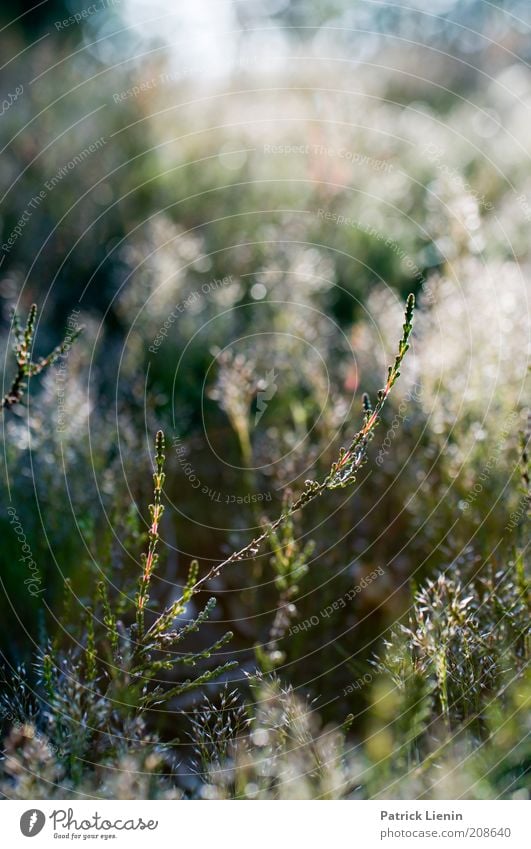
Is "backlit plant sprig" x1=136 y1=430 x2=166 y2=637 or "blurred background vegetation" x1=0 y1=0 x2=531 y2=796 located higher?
"blurred background vegetation" x1=0 y1=0 x2=531 y2=796

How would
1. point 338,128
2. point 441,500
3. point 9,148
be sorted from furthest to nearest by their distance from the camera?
point 338,128
point 9,148
point 441,500

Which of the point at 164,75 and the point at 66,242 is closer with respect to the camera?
the point at 66,242

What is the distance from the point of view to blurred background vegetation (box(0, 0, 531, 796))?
2275mm

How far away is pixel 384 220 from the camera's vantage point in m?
4.42

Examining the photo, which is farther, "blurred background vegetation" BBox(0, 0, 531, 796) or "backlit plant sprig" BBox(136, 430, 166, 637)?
"blurred background vegetation" BBox(0, 0, 531, 796)

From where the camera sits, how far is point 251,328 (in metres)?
3.43

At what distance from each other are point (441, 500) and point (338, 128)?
392cm

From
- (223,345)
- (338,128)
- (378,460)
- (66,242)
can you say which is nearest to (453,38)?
(338,128)

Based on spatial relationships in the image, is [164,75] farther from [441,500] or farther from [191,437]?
[441,500]

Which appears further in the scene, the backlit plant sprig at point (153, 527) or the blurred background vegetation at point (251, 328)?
the blurred background vegetation at point (251, 328)

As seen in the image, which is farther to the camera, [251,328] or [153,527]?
[251,328]

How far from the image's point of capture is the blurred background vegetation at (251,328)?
2275 mm

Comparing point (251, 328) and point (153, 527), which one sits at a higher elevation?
point (251, 328)

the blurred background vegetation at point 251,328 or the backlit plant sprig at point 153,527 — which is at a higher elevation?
the blurred background vegetation at point 251,328
